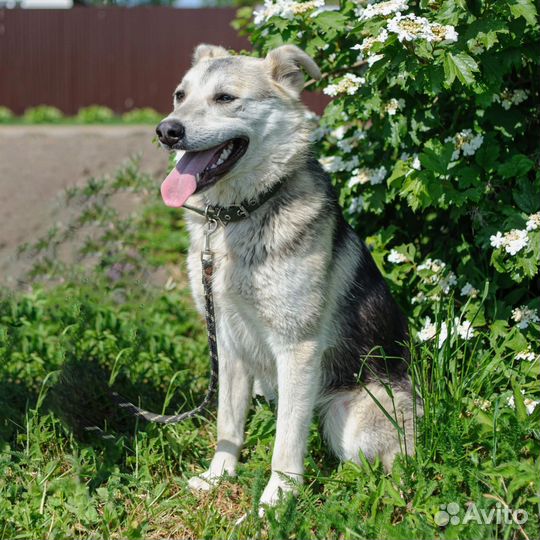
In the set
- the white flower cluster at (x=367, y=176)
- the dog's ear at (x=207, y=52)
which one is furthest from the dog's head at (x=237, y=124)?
the white flower cluster at (x=367, y=176)

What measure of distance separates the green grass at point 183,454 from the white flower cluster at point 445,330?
9 cm

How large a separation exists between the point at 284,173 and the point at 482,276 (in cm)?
140

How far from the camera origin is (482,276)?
376 cm

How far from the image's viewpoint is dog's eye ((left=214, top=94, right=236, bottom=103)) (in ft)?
9.88

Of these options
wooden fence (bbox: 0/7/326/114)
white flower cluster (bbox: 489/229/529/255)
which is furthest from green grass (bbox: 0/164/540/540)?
wooden fence (bbox: 0/7/326/114)

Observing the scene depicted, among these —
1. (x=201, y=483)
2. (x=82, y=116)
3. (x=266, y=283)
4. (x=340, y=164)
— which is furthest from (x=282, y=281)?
(x=82, y=116)

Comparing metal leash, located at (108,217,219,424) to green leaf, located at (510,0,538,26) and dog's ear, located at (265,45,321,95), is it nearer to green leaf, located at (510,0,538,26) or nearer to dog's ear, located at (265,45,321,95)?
dog's ear, located at (265,45,321,95)

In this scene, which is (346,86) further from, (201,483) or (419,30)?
(201,483)

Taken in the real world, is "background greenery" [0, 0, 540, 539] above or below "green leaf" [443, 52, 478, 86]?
below

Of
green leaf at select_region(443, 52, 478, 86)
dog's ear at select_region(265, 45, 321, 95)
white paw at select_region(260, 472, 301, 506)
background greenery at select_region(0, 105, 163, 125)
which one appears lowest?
background greenery at select_region(0, 105, 163, 125)

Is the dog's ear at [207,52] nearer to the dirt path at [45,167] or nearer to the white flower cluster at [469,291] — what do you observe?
the white flower cluster at [469,291]

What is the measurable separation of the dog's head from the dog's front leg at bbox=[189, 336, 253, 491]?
782mm

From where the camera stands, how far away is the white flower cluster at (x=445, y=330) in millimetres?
3348

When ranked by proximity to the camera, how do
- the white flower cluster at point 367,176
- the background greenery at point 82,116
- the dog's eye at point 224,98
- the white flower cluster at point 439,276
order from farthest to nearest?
the background greenery at point 82,116, the white flower cluster at point 367,176, the white flower cluster at point 439,276, the dog's eye at point 224,98
